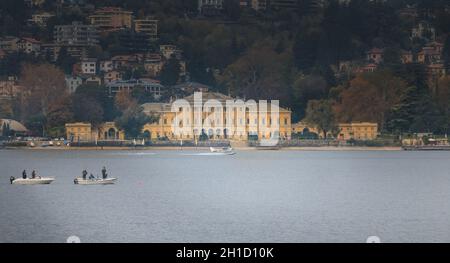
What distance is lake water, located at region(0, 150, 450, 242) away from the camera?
4125 centimetres

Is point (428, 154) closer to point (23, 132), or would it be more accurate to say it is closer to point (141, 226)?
point (23, 132)

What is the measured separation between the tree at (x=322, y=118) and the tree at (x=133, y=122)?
37.4ft

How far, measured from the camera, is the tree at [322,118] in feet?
354

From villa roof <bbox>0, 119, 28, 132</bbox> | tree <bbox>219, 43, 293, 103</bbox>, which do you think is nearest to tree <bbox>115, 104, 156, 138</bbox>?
villa roof <bbox>0, 119, 28, 132</bbox>

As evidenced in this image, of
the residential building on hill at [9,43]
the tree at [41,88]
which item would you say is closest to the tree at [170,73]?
the tree at [41,88]

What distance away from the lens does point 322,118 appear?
108 meters

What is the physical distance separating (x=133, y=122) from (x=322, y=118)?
13027 millimetres

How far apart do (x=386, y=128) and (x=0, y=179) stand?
46982 millimetres

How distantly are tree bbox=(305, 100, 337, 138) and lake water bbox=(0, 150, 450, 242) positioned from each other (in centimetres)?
2332

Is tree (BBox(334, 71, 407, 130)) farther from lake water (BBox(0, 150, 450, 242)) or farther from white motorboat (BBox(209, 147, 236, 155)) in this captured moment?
lake water (BBox(0, 150, 450, 242))

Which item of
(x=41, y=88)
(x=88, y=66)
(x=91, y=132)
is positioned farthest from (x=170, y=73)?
(x=91, y=132)

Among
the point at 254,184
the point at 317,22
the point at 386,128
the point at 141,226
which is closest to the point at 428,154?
the point at 386,128

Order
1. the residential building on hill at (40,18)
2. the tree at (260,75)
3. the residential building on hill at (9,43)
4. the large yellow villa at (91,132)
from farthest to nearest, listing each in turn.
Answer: the residential building on hill at (40,18), the residential building on hill at (9,43), the tree at (260,75), the large yellow villa at (91,132)

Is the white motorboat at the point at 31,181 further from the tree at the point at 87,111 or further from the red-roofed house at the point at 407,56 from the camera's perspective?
the red-roofed house at the point at 407,56
